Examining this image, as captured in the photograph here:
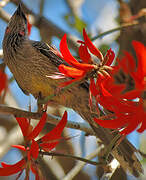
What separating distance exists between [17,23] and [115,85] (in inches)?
80.0

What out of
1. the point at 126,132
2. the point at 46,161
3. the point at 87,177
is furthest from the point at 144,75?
the point at 46,161

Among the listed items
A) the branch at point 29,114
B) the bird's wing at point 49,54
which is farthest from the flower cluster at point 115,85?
the bird's wing at point 49,54

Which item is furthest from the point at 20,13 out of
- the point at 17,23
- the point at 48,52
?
the point at 48,52

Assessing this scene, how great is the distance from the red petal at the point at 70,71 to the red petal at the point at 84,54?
95 millimetres

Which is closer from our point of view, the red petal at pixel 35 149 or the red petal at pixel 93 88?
the red petal at pixel 93 88

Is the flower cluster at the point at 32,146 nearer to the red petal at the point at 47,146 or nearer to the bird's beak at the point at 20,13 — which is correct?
the red petal at the point at 47,146

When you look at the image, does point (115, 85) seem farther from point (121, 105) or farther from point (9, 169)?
point (9, 169)

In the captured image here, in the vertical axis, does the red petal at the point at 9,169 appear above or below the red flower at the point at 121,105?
below

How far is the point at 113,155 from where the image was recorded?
7.48 ft

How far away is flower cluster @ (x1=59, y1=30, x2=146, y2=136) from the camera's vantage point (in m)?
1.08

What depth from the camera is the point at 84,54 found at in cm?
145

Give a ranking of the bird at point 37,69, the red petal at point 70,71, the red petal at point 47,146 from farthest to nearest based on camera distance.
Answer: the bird at point 37,69
the red petal at point 47,146
the red petal at point 70,71

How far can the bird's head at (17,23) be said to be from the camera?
2986mm

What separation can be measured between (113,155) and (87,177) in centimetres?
113
